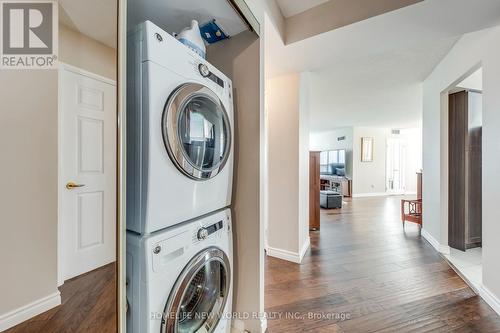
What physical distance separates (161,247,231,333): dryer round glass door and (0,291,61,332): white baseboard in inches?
14.1

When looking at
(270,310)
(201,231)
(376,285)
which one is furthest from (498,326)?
(201,231)

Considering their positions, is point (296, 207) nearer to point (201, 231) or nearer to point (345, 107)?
point (201, 231)

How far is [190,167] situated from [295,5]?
5.47 ft

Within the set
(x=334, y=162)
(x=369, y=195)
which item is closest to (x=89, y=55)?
(x=369, y=195)

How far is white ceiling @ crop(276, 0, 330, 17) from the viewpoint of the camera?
1.76 meters

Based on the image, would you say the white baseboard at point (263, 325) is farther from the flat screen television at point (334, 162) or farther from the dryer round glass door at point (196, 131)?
the flat screen television at point (334, 162)

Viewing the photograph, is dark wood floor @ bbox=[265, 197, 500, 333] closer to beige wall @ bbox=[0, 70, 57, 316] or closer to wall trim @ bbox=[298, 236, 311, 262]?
wall trim @ bbox=[298, 236, 311, 262]

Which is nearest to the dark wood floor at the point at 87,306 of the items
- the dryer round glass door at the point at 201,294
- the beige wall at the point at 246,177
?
the dryer round glass door at the point at 201,294

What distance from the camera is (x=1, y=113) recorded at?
0.57 metres

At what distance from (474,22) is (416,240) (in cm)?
267

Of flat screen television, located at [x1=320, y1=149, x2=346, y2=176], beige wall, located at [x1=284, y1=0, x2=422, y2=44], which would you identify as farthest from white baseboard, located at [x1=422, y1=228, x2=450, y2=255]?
flat screen television, located at [x1=320, y1=149, x2=346, y2=176]

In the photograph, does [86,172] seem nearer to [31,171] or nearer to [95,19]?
[31,171]

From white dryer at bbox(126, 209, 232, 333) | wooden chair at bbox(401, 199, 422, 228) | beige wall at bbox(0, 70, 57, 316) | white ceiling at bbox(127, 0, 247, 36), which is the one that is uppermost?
white ceiling at bbox(127, 0, 247, 36)

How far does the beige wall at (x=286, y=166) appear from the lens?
2506 millimetres
